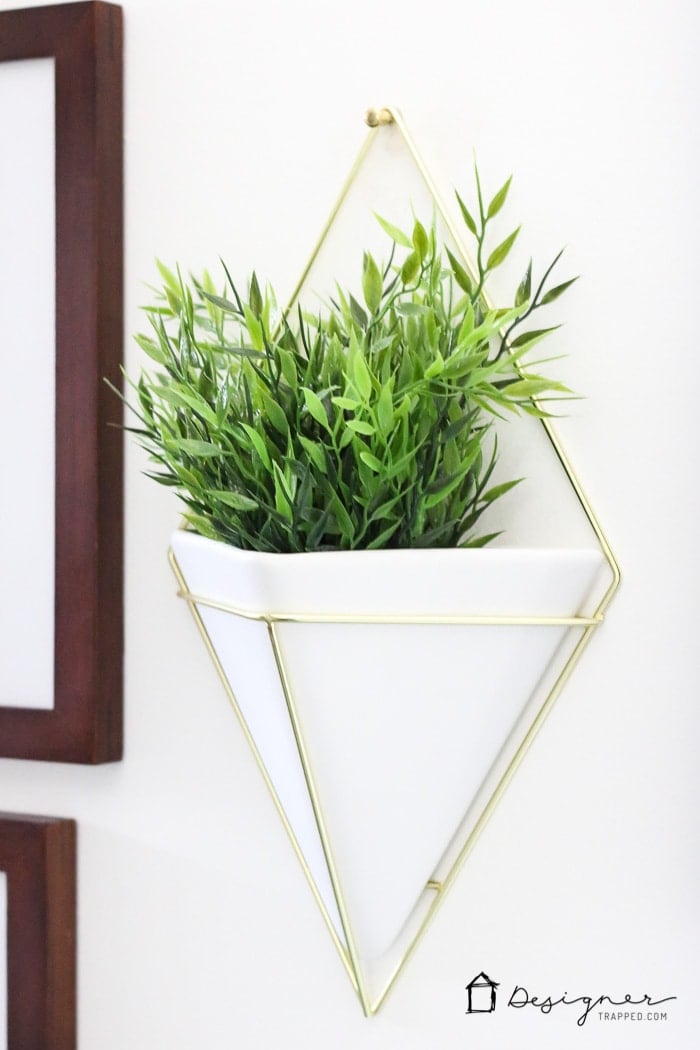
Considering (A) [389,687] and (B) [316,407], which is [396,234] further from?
(A) [389,687]

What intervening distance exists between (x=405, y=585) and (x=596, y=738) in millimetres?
143

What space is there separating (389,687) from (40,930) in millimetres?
318

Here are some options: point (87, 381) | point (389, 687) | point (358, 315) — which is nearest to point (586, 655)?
point (389, 687)

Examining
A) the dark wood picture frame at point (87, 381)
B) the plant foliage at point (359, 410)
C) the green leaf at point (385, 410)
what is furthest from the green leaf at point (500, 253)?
the dark wood picture frame at point (87, 381)

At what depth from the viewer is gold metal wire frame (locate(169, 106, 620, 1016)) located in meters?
0.58

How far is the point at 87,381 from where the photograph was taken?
72 cm

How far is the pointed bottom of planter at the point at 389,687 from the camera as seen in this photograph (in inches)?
22.4

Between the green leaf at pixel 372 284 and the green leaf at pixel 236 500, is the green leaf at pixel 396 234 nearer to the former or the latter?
the green leaf at pixel 372 284

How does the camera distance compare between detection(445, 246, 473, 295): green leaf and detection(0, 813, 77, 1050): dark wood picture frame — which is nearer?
detection(445, 246, 473, 295): green leaf

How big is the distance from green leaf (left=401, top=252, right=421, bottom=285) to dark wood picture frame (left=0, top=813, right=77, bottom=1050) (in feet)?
1.34

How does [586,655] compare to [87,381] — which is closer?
[586,655]

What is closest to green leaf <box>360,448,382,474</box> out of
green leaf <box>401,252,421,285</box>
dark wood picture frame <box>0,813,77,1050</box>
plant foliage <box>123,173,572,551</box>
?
plant foliage <box>123,173,572,551</box>

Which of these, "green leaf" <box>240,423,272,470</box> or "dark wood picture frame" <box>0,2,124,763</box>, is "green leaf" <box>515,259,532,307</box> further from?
"dark wood picture frame" <box>0,2,124,763</box>

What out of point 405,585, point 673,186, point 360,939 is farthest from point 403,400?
point 360,939
